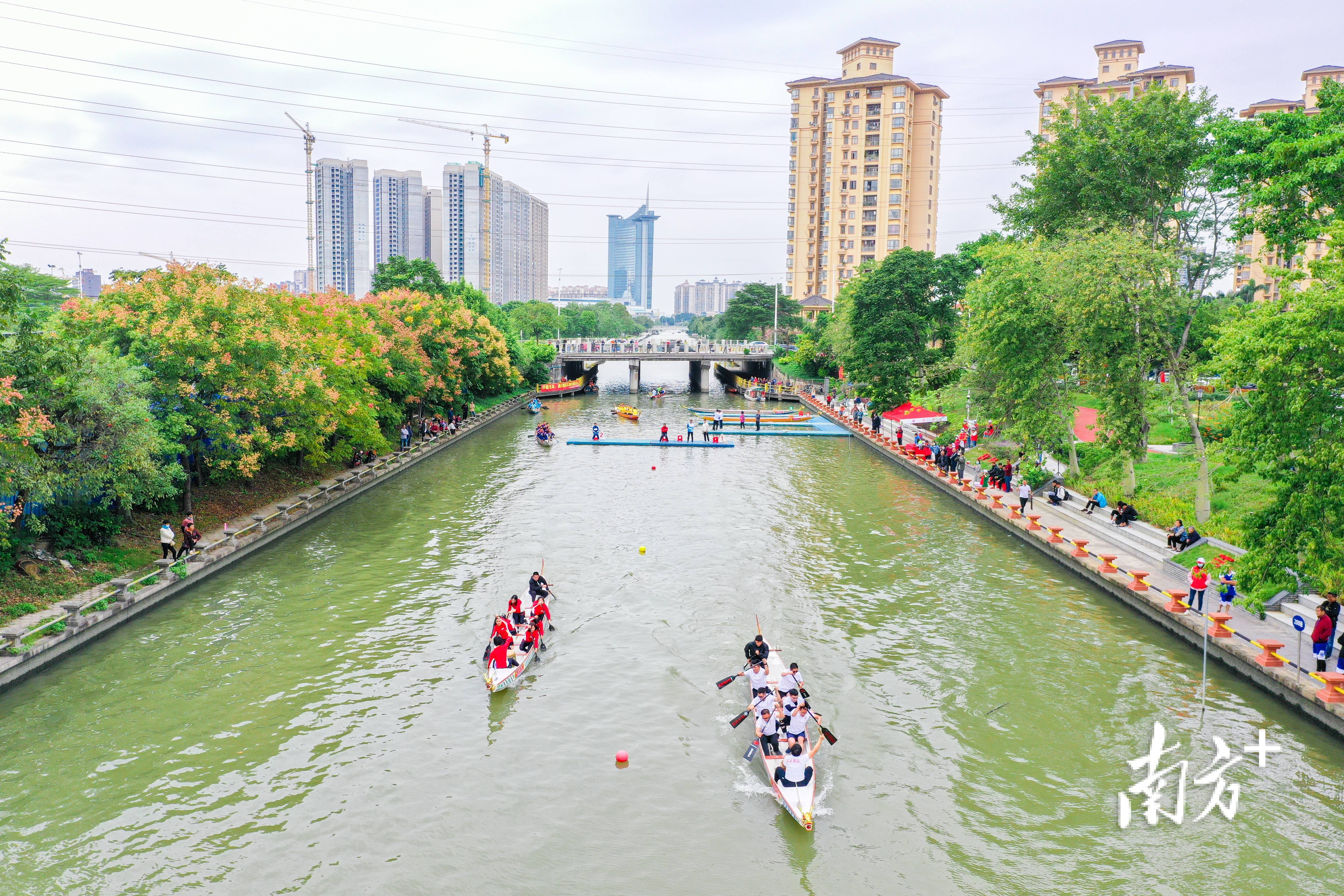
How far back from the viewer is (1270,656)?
19297 mm

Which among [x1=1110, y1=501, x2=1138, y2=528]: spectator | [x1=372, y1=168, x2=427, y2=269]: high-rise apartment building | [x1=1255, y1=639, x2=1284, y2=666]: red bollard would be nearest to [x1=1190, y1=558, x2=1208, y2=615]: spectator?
[x1=1255, y1=639, x2=1284, y2=666]: red bollard

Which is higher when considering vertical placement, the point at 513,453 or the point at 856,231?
the point at 856,231

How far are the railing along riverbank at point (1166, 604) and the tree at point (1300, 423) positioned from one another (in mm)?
2113

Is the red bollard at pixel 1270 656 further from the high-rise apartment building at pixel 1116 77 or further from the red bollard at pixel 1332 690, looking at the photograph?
the high-rise apartment building at pixel 1116 77

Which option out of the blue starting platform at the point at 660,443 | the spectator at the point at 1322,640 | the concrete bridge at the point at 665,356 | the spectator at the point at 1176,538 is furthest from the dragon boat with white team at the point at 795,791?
the concrete bridge at the point at 665,356

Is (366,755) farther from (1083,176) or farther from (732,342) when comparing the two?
(732,342)

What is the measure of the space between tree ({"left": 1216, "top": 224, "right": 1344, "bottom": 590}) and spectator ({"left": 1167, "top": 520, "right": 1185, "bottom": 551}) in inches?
300

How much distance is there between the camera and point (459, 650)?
21.6 metres

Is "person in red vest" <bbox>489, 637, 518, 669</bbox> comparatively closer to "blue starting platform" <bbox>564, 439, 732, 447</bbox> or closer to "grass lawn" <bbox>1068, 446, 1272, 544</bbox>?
"grass lawn" <bbox>1068, 446, 1272, 544</bbox>

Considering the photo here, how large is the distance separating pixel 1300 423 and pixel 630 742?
15121 millimetres

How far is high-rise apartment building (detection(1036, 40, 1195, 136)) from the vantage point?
119 metres

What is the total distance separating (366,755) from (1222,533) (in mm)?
24736

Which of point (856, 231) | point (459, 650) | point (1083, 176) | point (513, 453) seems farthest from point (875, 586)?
point (856, 231)

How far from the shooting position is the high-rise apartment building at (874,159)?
12238cm
